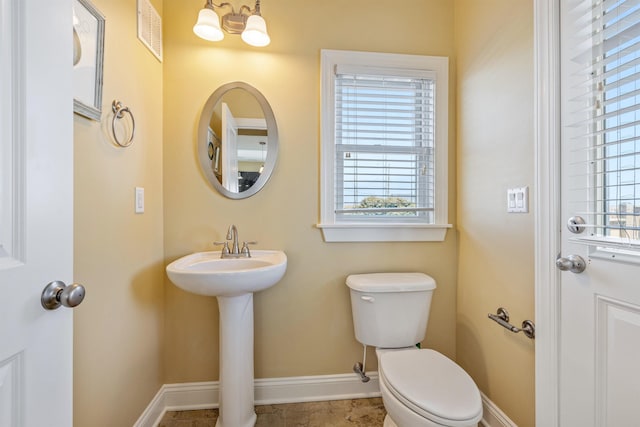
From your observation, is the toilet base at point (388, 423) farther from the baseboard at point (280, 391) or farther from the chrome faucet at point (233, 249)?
the chrome faucet at point (233, 249)

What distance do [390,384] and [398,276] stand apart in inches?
22.4

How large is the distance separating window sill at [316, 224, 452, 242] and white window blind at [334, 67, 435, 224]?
8cm

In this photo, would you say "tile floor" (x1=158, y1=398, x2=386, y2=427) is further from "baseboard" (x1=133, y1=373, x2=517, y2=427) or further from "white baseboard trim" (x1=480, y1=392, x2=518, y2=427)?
"white baseboard trim" (x1=480, y1=392, x2=518, y2=427)

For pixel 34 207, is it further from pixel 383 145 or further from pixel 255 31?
pixel 383 145

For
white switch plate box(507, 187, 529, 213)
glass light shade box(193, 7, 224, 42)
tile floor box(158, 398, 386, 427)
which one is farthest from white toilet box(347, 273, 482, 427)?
glass light shade box(193, 7, 224, 42)

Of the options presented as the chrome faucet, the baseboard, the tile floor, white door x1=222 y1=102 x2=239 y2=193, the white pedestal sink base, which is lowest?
the tile floor

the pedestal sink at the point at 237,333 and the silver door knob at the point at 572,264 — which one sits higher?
the silver door knob at the point at 572,264

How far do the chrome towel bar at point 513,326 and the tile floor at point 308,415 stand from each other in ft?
2.67

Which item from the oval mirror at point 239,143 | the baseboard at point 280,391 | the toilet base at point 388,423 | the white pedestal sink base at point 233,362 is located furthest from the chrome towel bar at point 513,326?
the oval mirror at point 239,143

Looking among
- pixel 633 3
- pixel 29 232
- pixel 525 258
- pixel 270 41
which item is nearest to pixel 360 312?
pixel 525 258

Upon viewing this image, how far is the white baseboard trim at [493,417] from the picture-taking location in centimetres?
125

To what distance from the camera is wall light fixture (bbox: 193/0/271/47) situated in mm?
1347

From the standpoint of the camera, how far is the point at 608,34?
82 cm

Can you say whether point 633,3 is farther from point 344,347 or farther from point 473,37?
point 344,347
